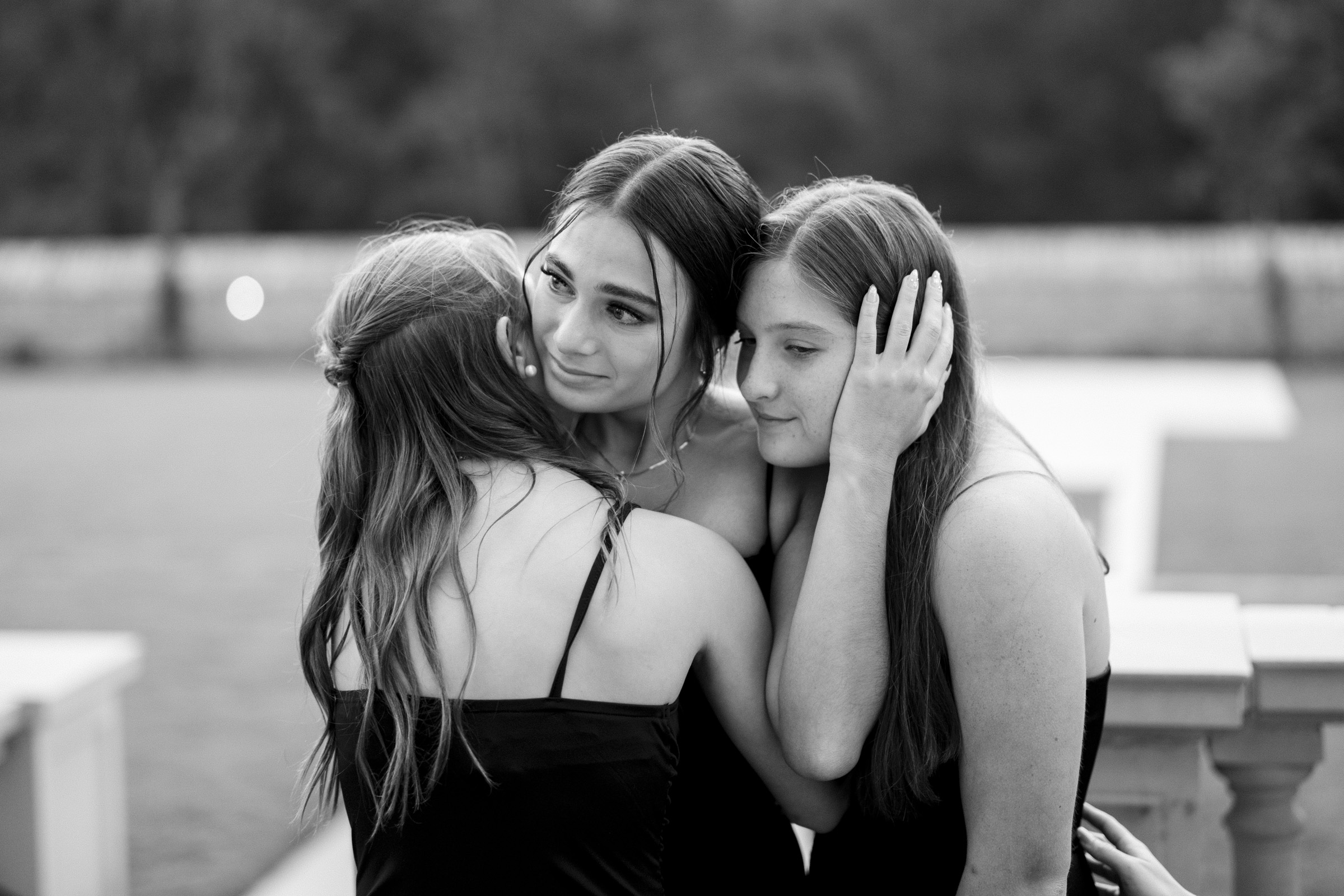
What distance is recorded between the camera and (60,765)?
3.45 m

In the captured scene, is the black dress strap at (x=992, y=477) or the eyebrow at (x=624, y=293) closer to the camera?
the black dress strap at (x=992, y=477)

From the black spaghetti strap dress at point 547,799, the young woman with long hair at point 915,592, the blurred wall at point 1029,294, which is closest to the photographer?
the black spaghetti strap dress at point 547,799

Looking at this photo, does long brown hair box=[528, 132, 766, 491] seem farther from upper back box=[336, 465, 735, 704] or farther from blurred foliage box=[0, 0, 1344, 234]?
blurred foliage box=[0, 0, 1344, 234]

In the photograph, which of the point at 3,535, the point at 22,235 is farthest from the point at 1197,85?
the point at 22,235

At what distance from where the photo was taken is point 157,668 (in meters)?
7.23

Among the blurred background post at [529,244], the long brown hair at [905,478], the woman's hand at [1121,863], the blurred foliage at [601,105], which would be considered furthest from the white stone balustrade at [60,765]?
the blurred foliage at [601,105]

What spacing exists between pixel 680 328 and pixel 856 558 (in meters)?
0.60

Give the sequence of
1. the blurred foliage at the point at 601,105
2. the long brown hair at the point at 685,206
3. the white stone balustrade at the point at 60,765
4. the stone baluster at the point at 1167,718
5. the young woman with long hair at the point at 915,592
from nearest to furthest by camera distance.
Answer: the young woman with long hair at the point at 915,592, the long brown hair at the point at 685,206, the stone baluster at the point at 1167,718, the white stone balustrade at the point at 60,765, the blurred foliage at the point at 601,105

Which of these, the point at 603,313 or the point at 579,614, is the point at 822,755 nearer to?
the point at 579,614

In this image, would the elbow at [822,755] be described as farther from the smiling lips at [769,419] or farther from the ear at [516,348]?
the ear at [516,348]

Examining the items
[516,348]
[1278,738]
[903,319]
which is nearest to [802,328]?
[903,319]

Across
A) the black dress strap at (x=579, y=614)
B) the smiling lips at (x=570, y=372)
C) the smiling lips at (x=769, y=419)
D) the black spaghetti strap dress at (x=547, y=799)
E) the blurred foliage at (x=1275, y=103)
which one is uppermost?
the blurred foliage at (x=1275, y=103)

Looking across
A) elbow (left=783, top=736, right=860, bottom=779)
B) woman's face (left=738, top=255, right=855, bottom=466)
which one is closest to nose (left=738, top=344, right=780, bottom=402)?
woman's face (left=738, top=255, right=855, bottom=466)

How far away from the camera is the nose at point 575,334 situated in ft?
7.81
